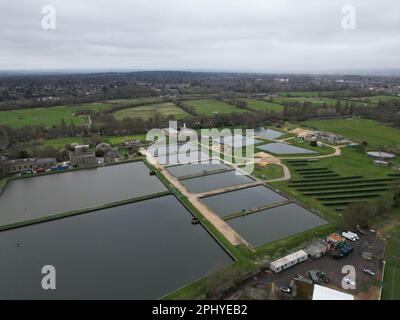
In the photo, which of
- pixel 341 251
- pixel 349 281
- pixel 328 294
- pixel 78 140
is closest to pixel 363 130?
pixel 341 251

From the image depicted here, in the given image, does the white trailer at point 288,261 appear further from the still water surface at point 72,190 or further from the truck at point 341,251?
the still water surface at point 72,190

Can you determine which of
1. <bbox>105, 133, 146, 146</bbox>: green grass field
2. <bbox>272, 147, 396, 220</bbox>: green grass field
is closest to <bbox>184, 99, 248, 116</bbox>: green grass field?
<bbox>105, 133, 146, 146</bbox>: green grass field

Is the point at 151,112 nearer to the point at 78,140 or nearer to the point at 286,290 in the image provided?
the point at 78,140

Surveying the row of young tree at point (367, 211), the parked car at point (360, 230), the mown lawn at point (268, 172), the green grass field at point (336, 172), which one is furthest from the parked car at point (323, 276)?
the mown lawn at point (268, 172)

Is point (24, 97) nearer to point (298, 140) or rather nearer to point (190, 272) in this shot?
point (298, 140)

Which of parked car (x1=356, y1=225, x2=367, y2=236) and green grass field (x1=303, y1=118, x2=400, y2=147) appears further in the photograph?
green grass field (x1=303, y1=118, x2=400, y2=147)

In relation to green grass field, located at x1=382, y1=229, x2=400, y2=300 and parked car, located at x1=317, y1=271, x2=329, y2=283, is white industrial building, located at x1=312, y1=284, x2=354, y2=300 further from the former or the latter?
green grass field, located at x1=382, y1=229, x2=400, y2=300
